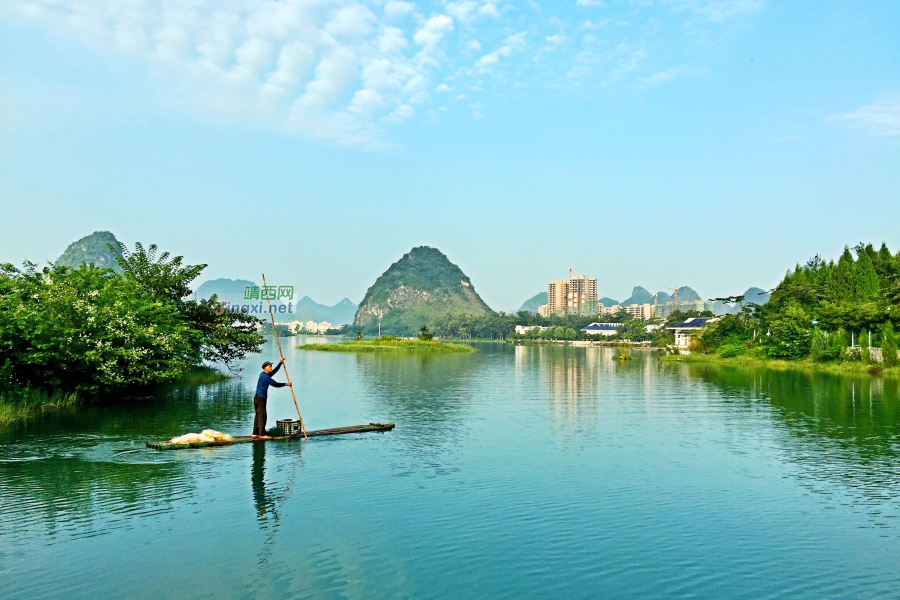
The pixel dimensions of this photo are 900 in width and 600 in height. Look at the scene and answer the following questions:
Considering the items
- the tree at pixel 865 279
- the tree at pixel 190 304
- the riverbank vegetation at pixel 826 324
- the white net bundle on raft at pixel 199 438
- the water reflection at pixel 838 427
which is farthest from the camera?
the tree at pixel 865 279

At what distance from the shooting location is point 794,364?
5125cm

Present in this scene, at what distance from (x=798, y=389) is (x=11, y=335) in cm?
3418

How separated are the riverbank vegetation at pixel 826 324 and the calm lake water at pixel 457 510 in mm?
26738

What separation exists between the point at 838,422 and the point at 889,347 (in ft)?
84.6

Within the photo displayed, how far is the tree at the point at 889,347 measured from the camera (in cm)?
4238

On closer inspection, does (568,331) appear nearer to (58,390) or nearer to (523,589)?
(58,390)

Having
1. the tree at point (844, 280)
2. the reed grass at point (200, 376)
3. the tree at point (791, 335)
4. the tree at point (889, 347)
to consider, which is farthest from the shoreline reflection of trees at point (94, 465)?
the tree at point (844, 280)

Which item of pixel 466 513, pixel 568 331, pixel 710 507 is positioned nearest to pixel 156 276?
pixel 466 513

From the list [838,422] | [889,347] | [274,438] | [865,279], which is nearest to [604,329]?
[865,279]

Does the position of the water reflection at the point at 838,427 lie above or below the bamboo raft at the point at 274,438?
below

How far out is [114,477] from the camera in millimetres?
13031

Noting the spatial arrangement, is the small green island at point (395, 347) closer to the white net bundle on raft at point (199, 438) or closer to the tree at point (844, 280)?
the tree at point (844, 280)

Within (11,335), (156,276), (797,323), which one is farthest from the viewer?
(797,323)

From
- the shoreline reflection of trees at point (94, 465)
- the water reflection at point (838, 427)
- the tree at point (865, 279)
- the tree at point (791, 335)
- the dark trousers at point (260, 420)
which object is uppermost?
the tree at point (865, 279)
